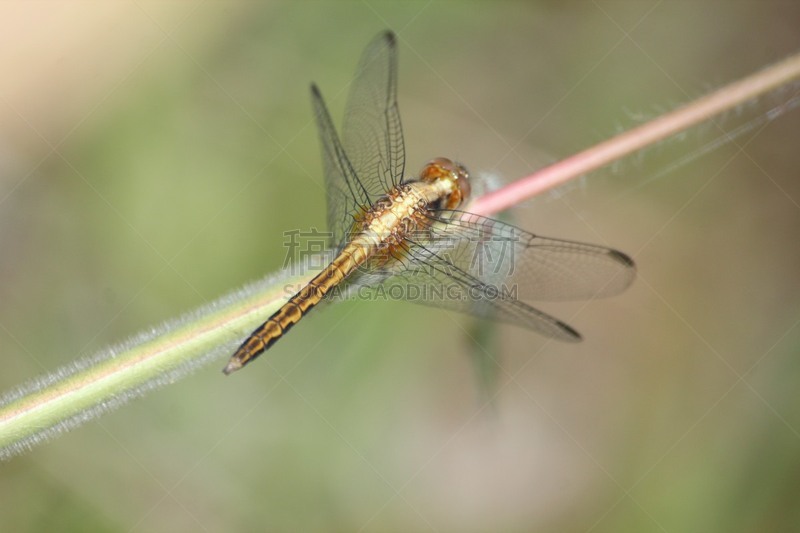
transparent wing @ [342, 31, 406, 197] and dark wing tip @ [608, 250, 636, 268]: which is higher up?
dark wing tip @ [608, 250, 636, 268]

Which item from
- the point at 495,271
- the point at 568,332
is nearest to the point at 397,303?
the point at 495,271

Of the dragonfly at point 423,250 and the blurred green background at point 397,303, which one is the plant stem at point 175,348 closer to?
the dragonfly at point 423,250

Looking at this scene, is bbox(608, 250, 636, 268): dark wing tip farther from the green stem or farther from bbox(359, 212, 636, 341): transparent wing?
the green stem

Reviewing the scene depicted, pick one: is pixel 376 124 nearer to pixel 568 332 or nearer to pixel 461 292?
pixel 461 292

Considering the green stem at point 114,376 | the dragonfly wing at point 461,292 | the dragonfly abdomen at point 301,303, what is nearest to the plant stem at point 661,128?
the dragonfly wing at point 461,292

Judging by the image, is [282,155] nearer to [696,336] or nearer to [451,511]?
[451,511]

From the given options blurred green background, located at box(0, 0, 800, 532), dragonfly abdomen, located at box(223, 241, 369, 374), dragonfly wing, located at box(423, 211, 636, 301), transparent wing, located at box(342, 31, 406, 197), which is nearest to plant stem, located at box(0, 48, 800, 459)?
dragonfly abdomen, located at box(223, 241, 369, 374)
